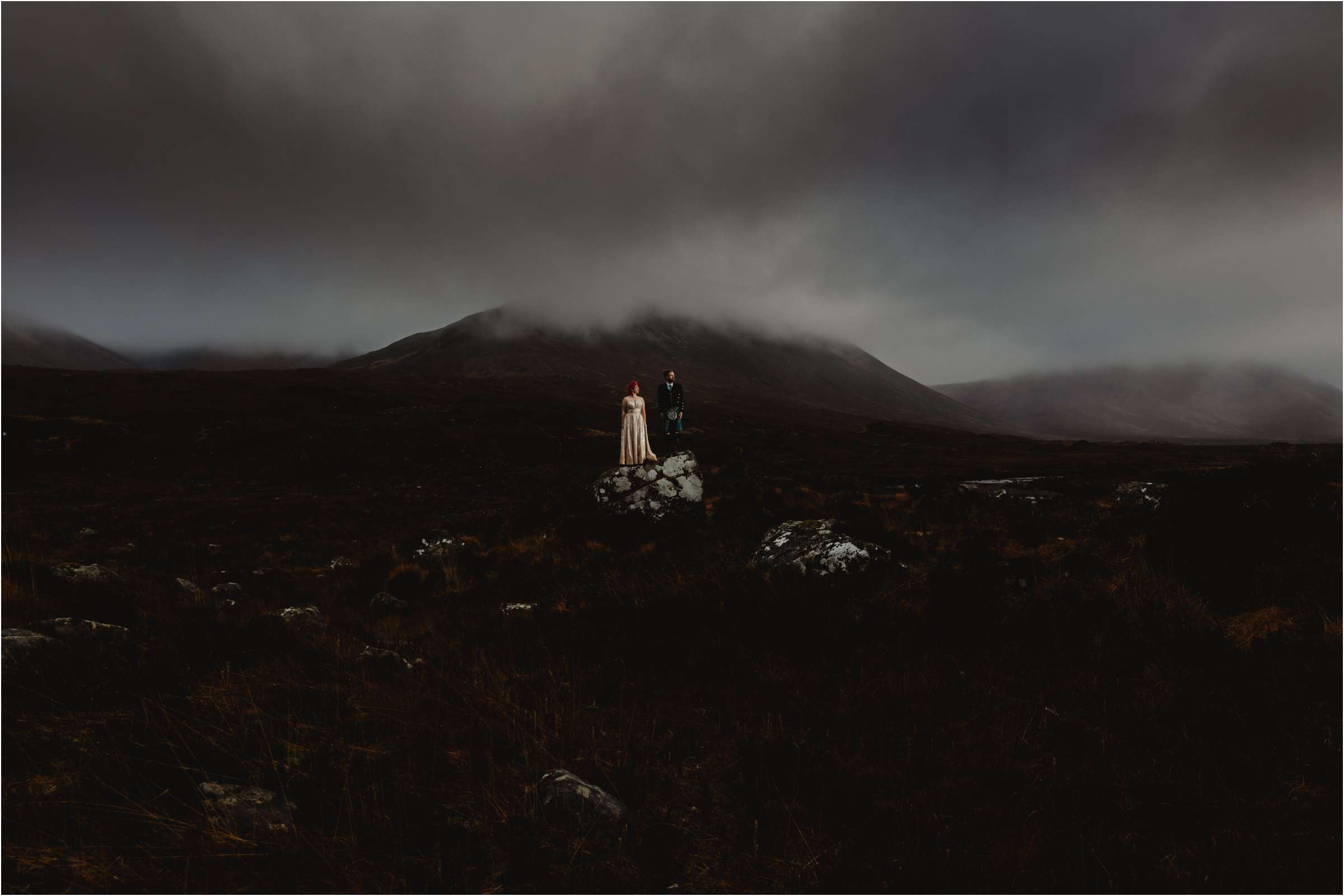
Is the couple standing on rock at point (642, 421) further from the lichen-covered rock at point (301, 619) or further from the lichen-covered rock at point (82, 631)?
the lichen-covered rock at point (82, 631)

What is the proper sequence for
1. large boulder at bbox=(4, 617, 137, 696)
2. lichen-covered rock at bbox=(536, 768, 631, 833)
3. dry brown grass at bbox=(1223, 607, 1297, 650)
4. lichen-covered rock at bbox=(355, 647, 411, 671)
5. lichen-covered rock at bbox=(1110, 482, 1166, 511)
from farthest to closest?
lichen-covered rock at bbox=(1110, 482, 1166, 511), lichen-covered rock at bbox=(355, 647, 411, 671), dry brown grass at bbox=(1223, 607, 1297, 650), large boulder at bbox=(4, 617, 137, 696), lichen-covered rock at bbox=(536, 768, 631, 833)

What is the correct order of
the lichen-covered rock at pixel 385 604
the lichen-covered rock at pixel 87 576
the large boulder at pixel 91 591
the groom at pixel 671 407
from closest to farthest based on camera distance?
the large boulder at pixel 91 591, the lichen-covered rock at pixel 87 576, the lichen-covered rock at pixel 385 604, the groom at pixel 671 407

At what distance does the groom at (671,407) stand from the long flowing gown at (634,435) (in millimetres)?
843

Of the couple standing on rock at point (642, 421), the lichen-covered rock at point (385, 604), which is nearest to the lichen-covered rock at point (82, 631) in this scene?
the lichen-covered rock at point (385, 604)

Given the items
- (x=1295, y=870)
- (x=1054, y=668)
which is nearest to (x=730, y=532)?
(x=1054, y=668)

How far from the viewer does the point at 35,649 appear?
436 cm

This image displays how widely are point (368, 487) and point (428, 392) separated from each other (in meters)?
51.3

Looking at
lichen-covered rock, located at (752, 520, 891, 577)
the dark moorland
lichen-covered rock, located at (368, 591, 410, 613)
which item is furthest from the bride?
lichen-covered rock, located at (752, 520, 891, 577)

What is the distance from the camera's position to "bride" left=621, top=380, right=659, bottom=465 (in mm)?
15297

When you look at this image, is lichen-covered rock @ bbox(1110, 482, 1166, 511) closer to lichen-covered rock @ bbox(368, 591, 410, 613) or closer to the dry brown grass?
the dry brown grass

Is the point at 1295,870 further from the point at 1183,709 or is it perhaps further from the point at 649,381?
the point at 649,381

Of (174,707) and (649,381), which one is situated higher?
(649,381)

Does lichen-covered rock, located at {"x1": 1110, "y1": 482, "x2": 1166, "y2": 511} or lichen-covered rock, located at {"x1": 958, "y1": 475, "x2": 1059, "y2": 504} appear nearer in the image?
lichen-covered rock, located at {"x1": 1110, "y1": 482, "x2": 1166, "y2": 511}

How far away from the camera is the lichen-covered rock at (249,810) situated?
9.78 feet
